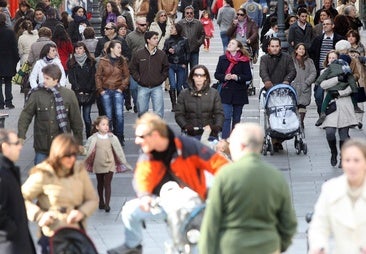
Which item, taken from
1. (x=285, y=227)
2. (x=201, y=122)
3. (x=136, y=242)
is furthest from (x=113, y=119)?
(x=285, y=227)

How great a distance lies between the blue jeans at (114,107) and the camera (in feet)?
72.3

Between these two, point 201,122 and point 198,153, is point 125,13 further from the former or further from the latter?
point 198,153

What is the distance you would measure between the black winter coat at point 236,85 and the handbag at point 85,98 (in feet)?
7.13

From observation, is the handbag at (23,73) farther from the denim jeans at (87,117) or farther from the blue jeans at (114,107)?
the blue jeans at (114,107)

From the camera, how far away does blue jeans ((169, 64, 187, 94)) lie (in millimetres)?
26359

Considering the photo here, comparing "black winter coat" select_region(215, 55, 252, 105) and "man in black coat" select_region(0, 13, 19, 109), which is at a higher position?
"black winter coat" select_region(215, 55, 252, 105)

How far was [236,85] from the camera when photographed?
21594 mm

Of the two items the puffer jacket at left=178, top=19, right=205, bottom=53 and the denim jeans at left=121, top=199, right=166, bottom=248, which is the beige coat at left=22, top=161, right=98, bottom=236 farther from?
the puffer jacket at left=178, top=19, right=205, bottom=53

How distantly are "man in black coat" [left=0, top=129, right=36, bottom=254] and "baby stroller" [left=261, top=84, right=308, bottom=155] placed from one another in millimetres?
9885

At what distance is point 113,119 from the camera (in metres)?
22.3

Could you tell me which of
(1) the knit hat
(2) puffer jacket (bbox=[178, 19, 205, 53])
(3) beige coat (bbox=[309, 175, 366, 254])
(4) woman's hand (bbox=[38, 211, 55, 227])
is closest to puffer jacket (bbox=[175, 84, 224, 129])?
(1) the knit hat

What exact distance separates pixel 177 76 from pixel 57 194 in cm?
1496

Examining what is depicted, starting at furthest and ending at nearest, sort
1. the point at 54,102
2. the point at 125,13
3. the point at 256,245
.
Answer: the point at 125,13, the point at 54,102, the point at 256,245

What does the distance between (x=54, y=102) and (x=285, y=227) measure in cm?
760
